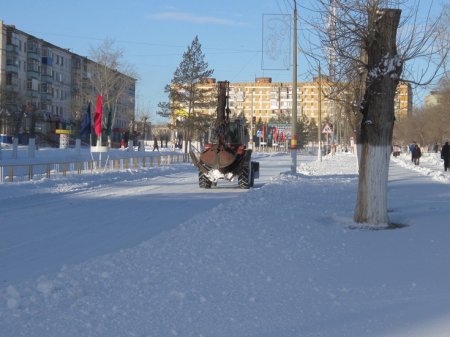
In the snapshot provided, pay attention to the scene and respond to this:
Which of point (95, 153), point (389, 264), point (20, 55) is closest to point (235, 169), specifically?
point (389, 264)

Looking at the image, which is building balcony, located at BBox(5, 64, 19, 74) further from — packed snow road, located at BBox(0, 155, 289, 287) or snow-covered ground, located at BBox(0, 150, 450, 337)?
snow-covered ground, located at BBox(0, 150, 450, 337)

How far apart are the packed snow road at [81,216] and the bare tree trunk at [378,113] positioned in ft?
13.7

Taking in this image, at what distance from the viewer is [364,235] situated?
1265 centimetres

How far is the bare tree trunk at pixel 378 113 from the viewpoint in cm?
1354

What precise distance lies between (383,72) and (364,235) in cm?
334

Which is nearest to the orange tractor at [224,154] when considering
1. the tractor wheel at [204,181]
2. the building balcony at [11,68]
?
the tractor wheel at [204,181]

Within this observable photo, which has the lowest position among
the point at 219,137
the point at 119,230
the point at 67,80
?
the point at 119,230

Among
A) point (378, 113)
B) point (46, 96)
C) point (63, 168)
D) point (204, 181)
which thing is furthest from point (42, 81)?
point (378, 113)

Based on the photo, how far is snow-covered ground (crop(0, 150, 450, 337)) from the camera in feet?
21.8

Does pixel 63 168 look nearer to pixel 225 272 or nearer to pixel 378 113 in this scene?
pixel 378 113

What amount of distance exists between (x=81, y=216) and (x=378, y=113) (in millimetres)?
7359

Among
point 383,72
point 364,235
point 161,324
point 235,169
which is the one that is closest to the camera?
Result: point 161,324

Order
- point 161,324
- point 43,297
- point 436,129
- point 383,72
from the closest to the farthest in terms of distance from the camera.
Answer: point 161,324, point 43,297, point 383,72, point 436,129

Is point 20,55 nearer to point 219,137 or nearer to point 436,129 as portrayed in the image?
point 436,129
